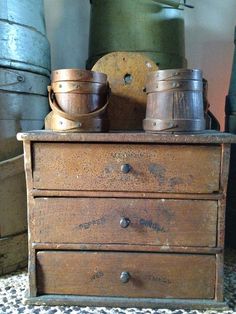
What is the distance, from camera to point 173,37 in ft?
5.39

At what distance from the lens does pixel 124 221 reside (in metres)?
1.19

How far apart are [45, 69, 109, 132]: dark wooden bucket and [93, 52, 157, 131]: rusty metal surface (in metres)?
0.22

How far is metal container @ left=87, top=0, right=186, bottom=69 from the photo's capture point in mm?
1607

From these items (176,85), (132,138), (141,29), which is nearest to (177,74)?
(176,85)

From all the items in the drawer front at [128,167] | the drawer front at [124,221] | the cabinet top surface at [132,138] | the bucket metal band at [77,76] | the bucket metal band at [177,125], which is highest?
the bucket metal band at [77,76]

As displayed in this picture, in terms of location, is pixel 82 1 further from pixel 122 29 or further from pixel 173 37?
pixel 173 37

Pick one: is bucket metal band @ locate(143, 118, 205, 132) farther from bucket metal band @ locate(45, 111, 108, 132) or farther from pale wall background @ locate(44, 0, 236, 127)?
pale wall background @ locate(44, 0, 236, 127)

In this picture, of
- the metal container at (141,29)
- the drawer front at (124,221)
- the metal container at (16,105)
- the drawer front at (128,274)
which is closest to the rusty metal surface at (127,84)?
the metal container at (141,29)

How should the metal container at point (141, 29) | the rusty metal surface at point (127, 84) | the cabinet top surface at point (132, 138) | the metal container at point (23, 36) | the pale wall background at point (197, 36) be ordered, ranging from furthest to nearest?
1. the pale wall background at point (197, 36)
2. the metal container at point (141, 29)
3. the rusty metal surface at point (127, 84)
4. the metal container at point (23, 36)
5. the cabinet top surface at point (132, 138)

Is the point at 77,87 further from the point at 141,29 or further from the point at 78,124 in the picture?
the point at 141,29

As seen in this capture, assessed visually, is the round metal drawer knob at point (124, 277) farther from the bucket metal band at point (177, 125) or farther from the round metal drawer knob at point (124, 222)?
the bucket metal band at point (177, 125)

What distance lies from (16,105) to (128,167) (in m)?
0.59

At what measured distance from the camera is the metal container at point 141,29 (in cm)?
161

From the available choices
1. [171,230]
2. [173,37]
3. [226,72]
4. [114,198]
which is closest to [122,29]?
[173,37]
